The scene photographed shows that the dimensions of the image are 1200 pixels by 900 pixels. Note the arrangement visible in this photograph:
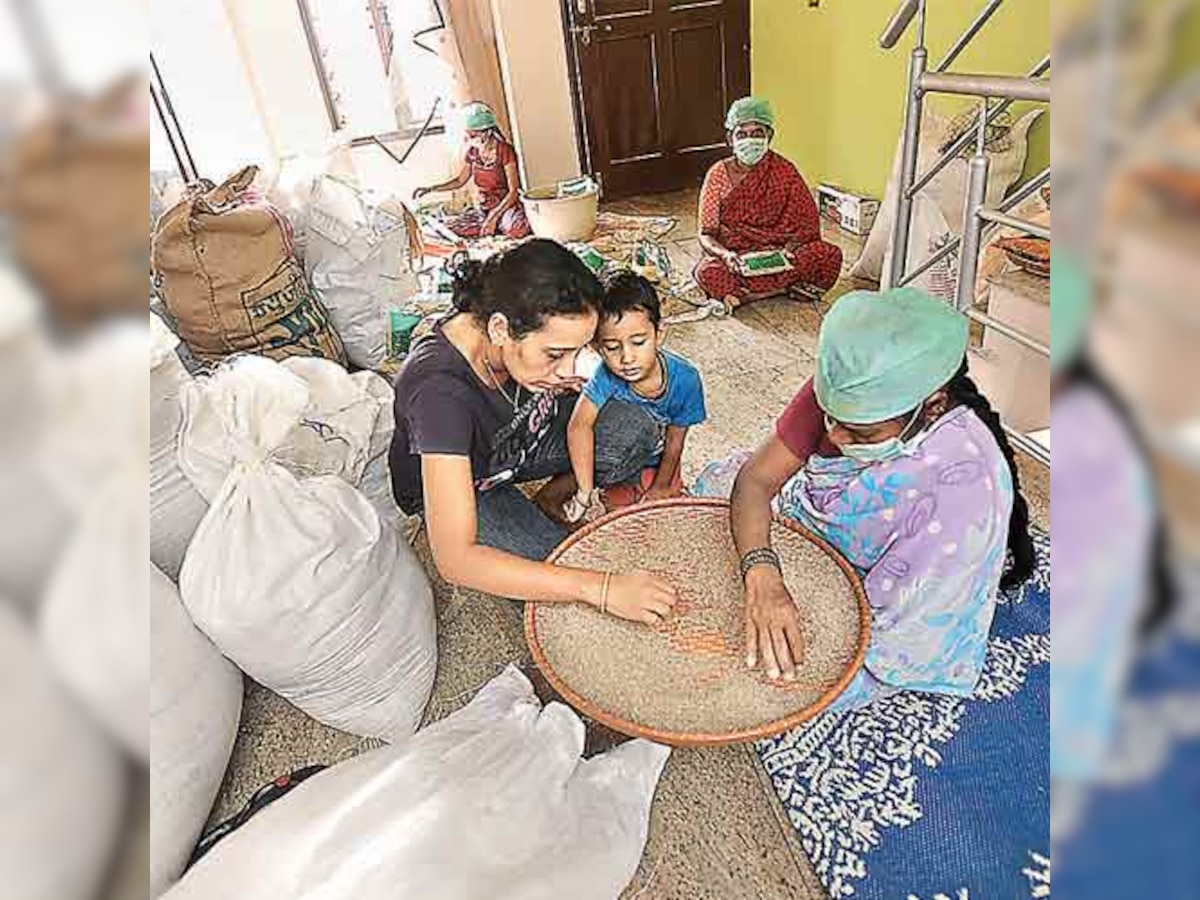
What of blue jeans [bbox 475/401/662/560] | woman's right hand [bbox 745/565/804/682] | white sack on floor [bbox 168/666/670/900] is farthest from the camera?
blue jeans [bbox 475/401/662/560]

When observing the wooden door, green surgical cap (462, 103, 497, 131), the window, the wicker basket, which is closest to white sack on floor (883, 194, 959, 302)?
the wicker basket

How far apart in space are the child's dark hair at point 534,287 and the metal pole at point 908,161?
3.04ft

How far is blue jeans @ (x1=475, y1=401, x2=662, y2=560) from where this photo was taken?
1410mm

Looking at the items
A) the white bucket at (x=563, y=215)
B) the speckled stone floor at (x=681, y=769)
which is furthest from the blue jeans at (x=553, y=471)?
the white bucket at (x=563, y=215)

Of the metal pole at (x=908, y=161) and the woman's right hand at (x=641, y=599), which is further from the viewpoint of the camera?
the metal pole at (x=908, y=161)

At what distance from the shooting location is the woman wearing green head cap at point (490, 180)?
351 centimetres

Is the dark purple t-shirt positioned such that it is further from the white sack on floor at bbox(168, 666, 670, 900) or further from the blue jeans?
the white sack on floor at bbox(168, 666, 670, 900)
